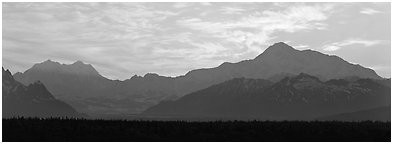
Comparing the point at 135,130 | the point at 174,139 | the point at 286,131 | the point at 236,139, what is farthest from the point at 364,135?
the point at 135,130

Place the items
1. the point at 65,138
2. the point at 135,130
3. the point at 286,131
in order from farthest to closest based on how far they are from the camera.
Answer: the point at 286,131
the point at 135,130
the point at 65,138

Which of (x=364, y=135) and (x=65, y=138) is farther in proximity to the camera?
(x=364, y=135)

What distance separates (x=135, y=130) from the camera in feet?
207

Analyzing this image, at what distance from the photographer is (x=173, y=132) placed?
6456cm

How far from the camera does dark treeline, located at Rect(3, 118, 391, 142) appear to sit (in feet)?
188

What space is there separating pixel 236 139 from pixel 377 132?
19868mm

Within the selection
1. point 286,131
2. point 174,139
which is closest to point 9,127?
point 174,139

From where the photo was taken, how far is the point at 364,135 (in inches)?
2495

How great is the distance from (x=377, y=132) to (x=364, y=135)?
4403 millimetres

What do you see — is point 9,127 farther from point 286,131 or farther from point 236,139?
point 286,131

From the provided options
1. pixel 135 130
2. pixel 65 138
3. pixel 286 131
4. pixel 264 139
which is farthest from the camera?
pixel 286 131

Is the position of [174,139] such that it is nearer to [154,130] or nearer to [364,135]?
[154,130]

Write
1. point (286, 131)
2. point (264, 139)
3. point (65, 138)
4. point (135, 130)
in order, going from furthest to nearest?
1. point (286, 131)
2. point (135, 130)
3. point (264, 139)
4. point (65, 138)

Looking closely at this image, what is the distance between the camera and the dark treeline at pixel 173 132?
57.3m
